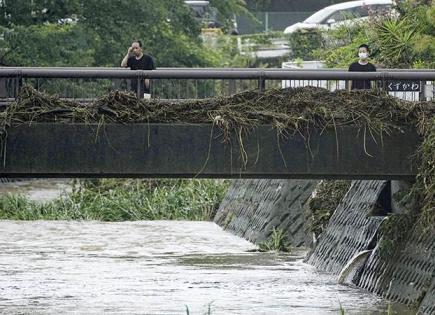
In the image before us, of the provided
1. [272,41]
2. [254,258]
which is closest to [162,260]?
[254,258]

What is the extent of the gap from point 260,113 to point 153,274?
582cm

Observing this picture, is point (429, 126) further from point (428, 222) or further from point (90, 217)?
point (90, 217)

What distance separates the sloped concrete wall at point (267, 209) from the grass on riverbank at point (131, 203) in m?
1.79

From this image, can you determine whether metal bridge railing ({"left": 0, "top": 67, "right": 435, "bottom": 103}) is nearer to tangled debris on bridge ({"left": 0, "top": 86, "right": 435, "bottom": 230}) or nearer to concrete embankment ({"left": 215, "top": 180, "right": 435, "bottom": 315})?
tangled debris on bridge ({"left": 0, "top": 86, "right": 435, "bottom": 230})

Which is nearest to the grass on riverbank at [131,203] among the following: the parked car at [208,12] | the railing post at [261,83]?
the railing post at [261,83]

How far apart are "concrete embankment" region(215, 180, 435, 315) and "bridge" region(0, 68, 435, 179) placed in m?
1.20

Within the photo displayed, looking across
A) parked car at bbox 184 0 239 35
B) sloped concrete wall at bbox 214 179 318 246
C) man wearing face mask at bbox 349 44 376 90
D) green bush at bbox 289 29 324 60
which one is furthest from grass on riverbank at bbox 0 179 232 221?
parked car at bbox 184 0 239 35

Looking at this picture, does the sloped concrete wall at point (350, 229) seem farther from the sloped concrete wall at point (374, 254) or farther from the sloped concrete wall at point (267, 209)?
the sloped concrete wall at point (267, 209)

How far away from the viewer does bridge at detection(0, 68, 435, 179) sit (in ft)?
57.1

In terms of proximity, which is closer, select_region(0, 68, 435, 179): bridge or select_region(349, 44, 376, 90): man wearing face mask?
select_region(0, 68, 435, 179): bridge

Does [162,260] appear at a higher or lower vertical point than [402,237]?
lower

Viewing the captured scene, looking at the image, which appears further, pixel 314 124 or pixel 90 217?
pixel 90 217

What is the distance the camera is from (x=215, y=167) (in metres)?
17.6

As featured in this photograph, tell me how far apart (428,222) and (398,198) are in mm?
1985
